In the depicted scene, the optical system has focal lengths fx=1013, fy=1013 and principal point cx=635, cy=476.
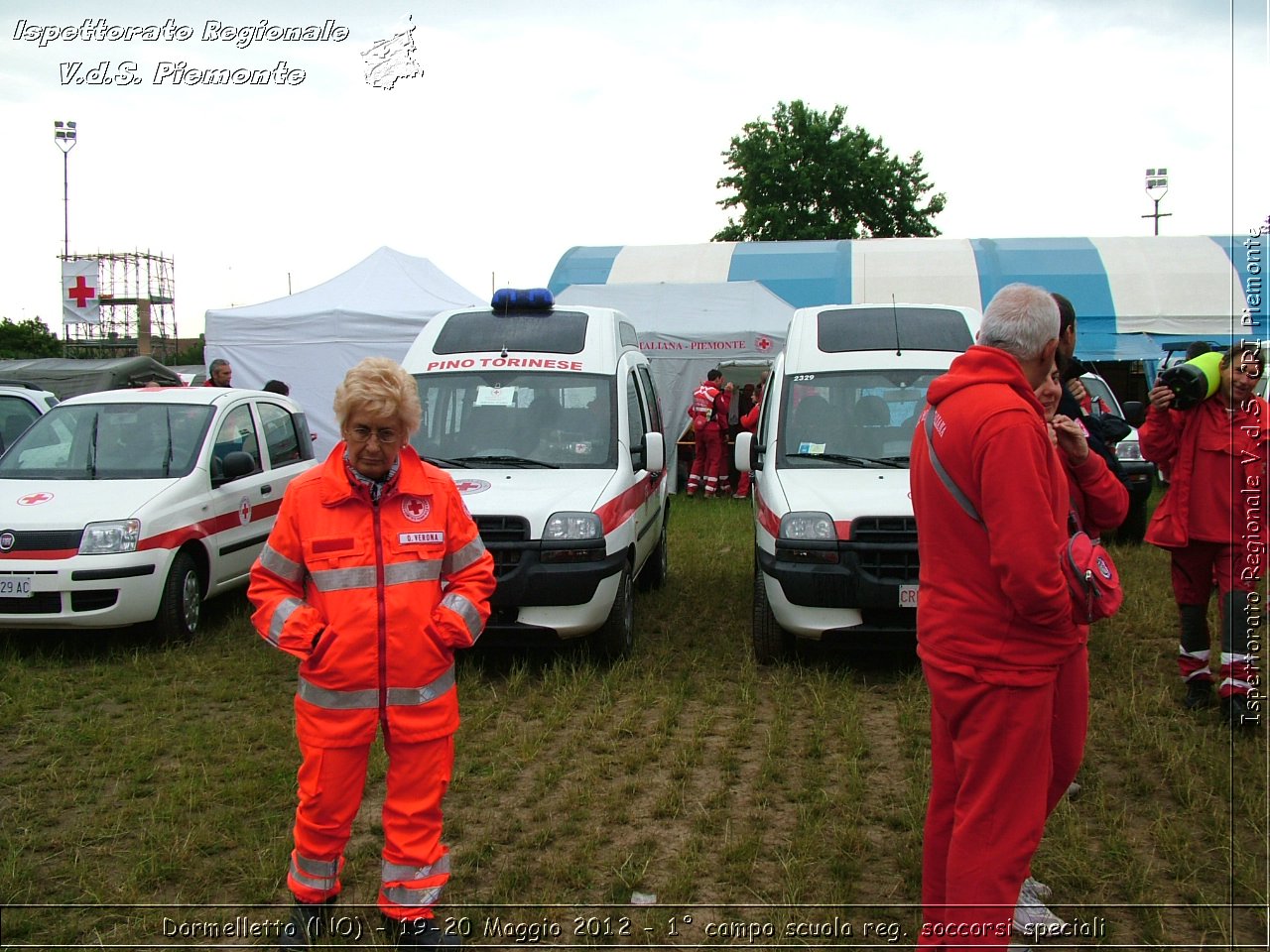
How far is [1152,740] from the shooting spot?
5000mm

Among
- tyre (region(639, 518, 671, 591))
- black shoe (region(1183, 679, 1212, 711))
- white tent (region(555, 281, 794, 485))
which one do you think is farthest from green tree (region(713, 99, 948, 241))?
black shoe (region(1183, 679, 1212, 711))

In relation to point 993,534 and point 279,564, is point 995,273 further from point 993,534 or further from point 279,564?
point 279,564

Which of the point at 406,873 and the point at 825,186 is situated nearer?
the point at 406,873

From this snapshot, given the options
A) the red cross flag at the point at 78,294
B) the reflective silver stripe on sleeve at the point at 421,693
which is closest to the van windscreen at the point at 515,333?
the reflective silver stripe on sleeve at the point at 421,693

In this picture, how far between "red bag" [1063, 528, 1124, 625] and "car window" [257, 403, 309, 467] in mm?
7207

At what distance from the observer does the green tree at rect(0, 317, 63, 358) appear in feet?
128

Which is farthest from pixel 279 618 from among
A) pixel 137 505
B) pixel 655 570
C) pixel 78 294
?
pixel 78 294

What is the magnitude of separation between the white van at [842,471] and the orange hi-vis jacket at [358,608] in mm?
3279

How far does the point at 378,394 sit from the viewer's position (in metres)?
3.04

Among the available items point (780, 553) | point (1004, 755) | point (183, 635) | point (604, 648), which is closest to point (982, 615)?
point (1004, 755)

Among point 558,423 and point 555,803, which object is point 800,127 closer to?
point 558,423

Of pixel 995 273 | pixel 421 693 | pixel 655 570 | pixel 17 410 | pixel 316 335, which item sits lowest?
pixel 655 570

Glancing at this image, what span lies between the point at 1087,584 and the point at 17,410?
1045 centimetres

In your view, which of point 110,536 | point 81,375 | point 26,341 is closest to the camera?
point 110,536
